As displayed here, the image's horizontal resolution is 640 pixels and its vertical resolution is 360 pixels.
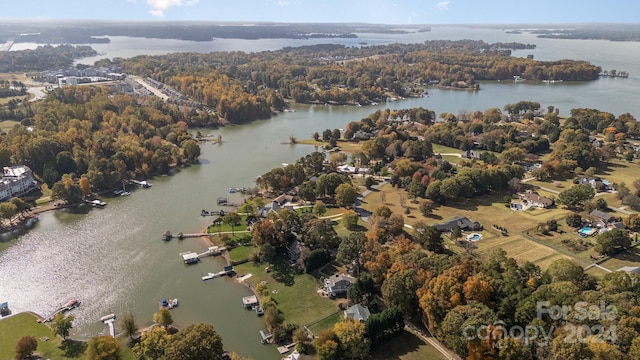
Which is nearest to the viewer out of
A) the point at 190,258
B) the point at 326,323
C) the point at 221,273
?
the point at 326,323

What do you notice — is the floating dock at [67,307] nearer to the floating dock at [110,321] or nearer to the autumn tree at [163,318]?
the floating dock at [110,321]

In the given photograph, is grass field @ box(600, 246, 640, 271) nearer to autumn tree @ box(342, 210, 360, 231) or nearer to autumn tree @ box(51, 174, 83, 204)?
autumn tree @ box(342, 210, 360, 231)

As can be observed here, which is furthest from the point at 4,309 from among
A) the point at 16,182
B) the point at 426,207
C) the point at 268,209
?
the point at 426,207

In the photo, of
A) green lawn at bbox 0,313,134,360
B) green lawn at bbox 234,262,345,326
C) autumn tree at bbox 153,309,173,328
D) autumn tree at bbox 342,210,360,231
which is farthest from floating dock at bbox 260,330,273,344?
autumn tree at bbox 342,210,360,231

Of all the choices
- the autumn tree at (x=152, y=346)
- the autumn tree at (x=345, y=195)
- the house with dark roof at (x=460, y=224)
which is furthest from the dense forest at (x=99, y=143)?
the house with dark roof at (x=460, y=224)

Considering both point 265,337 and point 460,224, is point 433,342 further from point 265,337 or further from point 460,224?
point 460,224
